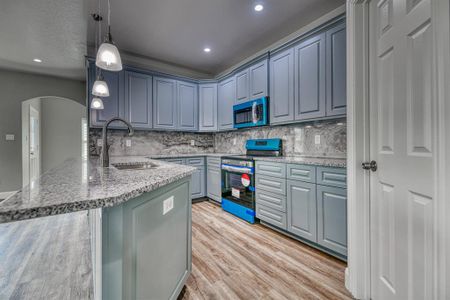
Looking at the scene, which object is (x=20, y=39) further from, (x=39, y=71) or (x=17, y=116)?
(x=17, y=116)

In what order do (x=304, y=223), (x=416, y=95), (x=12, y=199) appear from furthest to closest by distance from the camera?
(x=304, y=223)
(x=416, y=95)
(x=12, y=199)

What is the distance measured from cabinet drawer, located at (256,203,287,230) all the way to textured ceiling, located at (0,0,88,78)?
127 inches

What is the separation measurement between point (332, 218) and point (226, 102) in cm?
265

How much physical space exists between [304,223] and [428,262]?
1283 millimetres

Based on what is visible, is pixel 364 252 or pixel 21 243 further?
pixel 21 243

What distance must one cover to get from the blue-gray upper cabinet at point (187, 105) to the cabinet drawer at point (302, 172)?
2363 millimetres

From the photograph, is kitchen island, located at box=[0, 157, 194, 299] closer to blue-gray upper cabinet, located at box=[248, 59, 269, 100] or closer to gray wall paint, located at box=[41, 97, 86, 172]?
blue-gray upper cabinet, located at box=[248, 59, 269, 100]

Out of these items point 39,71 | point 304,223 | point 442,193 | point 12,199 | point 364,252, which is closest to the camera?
point 12,199

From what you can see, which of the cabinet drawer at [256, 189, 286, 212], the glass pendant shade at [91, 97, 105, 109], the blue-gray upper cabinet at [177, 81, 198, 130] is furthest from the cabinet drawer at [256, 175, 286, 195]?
the glass pendant shade at [91, 97, 105, 109]

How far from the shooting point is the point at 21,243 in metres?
2.27

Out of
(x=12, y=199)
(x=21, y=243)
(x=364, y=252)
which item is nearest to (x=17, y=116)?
(x=21, y=243)

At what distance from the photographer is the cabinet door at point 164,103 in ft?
12.1

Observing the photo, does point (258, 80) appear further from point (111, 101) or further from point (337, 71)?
point (111, 101)

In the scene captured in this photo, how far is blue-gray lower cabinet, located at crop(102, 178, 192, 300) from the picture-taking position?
83 centimetres
